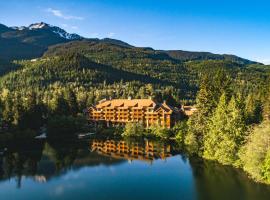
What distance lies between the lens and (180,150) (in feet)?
277

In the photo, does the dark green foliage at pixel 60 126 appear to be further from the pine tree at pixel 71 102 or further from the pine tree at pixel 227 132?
the pine tree at pixel 227 132

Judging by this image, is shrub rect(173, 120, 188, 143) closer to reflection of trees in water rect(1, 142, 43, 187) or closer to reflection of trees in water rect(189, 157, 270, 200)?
reflection of trees in water rect(189, 157, 270, 200)

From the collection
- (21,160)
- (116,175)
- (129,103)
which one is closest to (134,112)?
(129,103)

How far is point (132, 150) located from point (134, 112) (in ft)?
138

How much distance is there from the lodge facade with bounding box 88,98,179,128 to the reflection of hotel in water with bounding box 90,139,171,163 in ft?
75.3

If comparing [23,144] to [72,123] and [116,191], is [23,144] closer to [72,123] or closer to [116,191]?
[72,123]

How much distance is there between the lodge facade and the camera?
402 feet

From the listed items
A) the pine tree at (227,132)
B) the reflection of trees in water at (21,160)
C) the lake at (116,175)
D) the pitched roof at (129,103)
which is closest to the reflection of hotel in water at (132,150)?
the lake at (116,175)

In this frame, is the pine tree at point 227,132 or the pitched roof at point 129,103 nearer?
the pine tree at point 227,132

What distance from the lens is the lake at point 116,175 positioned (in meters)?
52.9

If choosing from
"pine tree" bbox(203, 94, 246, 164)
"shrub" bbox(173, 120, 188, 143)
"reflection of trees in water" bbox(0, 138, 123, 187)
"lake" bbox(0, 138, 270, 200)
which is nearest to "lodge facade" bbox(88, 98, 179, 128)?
"shrub" bbox(173, 120, 188, 143)

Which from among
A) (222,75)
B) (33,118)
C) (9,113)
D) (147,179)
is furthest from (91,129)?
(147,179)

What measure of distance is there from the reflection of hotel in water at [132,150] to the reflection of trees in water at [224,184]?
13836 millimetres

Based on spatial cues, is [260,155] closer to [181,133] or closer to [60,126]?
[181,133]
